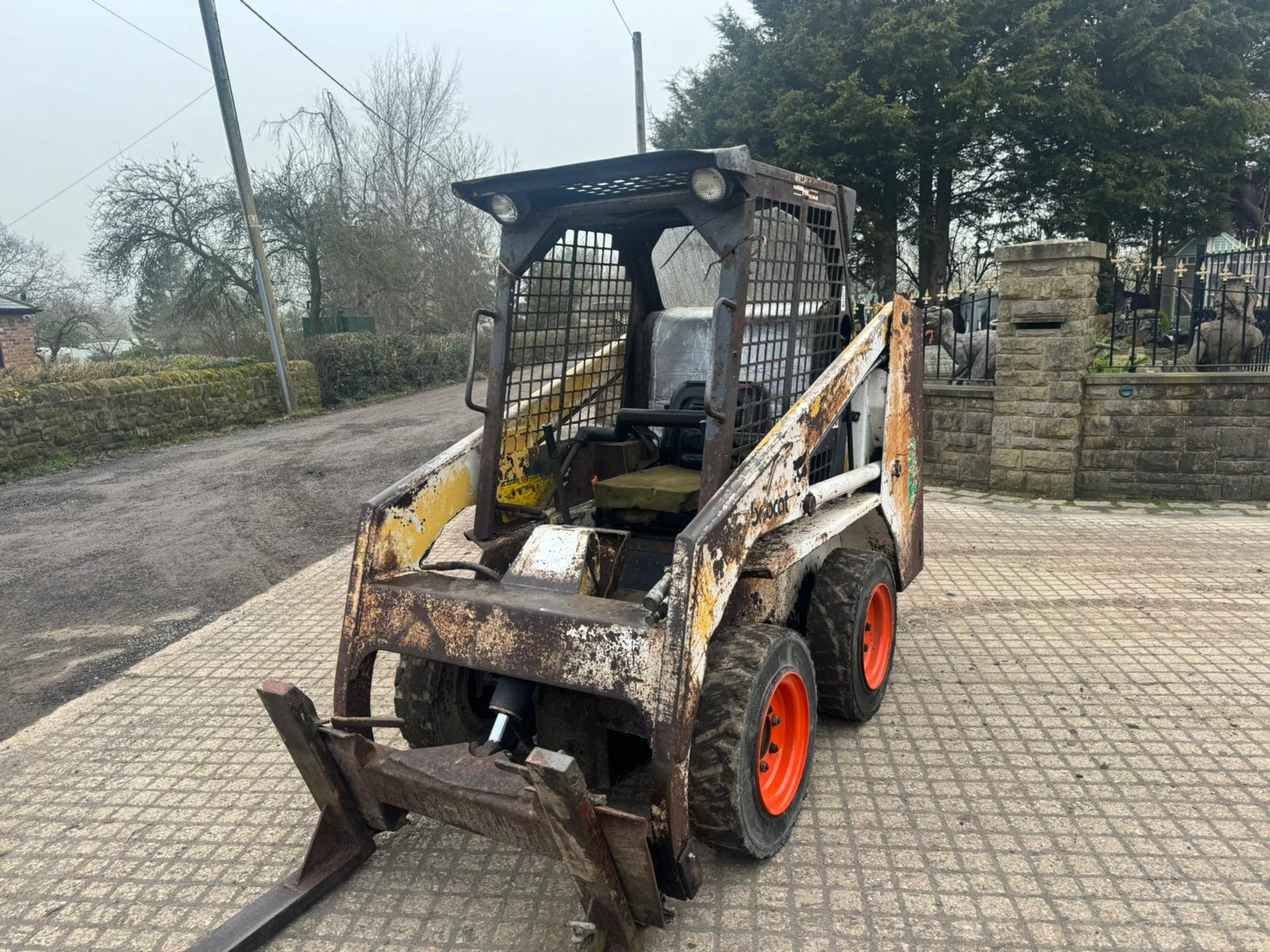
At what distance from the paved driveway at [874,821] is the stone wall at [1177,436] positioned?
3408 millimetres

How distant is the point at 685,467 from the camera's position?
4113mm

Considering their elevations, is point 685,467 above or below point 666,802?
above

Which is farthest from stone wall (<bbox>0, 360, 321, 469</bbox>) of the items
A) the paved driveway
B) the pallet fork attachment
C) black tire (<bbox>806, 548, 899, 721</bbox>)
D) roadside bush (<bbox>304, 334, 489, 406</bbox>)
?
black tire (<bbox>806, 548, 899, 721</bbox>)

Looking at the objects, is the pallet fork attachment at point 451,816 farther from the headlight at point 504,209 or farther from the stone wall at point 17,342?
the stone wall at point 17,342

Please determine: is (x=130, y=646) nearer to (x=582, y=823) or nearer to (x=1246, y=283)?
(x=582, y=823)

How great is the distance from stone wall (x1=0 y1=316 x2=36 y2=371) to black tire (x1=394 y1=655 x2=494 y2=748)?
22610 millimetres

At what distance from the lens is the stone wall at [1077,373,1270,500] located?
8117 millimetres

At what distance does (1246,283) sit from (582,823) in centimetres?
935

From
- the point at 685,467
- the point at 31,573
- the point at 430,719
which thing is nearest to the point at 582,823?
the point at 430,719

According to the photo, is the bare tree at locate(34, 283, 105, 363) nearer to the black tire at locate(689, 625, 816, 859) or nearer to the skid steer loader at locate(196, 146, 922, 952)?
the skid steer loader at locate(196, 146, 922, 952)

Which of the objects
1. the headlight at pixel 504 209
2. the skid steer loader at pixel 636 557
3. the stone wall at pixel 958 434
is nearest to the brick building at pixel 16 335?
the stone wall at pixel 958 434

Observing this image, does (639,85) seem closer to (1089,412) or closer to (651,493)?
(1089,412)

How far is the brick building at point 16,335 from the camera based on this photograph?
2130cm

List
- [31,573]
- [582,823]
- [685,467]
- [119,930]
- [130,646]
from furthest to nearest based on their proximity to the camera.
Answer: [31,573] < [130,646] < [685,467] < [119,930] < [582,823]
